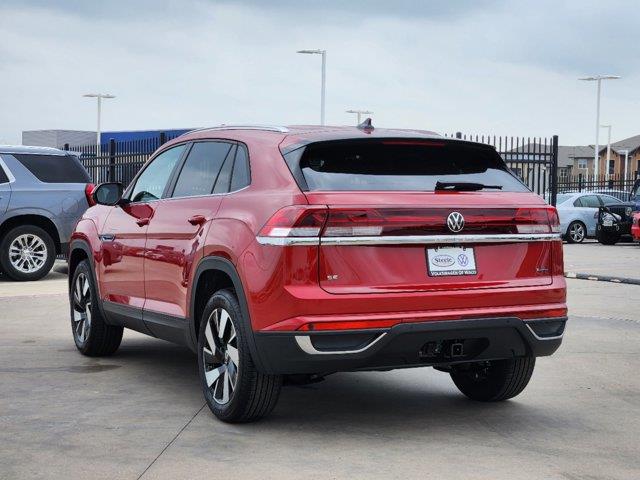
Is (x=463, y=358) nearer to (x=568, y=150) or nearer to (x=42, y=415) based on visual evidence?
(x=42, y=415)

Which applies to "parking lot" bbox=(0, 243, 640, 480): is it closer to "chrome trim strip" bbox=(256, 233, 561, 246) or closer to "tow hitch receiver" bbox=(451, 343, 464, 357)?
"tow hitch receiver" bbox=(451, 343, 464, 357)

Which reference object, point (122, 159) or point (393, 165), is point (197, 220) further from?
point (122, 159)

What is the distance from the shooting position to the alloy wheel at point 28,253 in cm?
1622

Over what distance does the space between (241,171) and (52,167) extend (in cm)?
1050

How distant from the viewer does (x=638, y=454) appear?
566 centimetres

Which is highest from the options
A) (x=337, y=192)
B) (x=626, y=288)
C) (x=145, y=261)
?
(x=337, y=192)

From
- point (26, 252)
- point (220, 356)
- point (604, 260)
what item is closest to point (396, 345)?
point (220, 356)

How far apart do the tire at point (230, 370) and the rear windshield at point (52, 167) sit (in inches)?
411

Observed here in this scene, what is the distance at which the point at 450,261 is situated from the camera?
594 centimetres

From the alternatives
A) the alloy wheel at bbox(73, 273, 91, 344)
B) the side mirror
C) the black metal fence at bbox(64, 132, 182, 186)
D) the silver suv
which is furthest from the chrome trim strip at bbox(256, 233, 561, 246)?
the black metal fence at bbox(64, 132, 182, 186)

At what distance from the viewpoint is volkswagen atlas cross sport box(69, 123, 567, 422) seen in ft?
18.6

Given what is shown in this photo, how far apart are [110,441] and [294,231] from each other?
1503 mm

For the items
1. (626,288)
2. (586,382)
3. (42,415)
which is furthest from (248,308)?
(626,288)

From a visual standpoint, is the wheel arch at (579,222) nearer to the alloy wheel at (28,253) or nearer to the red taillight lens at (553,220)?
the alloy wheel at (28,253)
